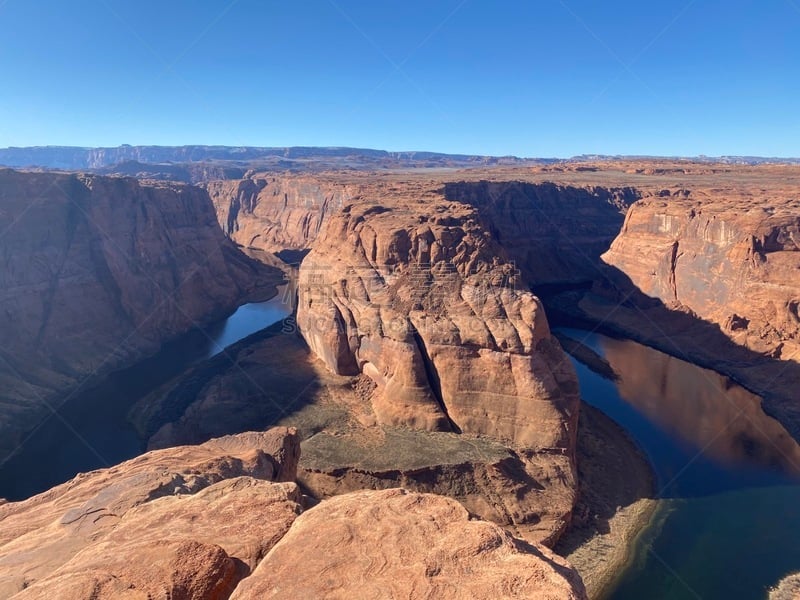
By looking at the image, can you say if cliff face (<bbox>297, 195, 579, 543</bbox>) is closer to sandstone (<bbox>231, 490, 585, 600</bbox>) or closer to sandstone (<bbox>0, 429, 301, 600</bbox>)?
sandstone (<bbox>0, 429, 301, 600</bbox>)

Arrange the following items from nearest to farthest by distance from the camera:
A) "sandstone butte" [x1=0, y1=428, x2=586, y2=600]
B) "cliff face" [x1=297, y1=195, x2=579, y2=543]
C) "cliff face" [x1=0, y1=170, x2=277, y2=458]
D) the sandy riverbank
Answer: "sandstone butte" [x1=0, y1=428, x2=586, y2=600] → the sandy riverbank → "cliff face" [x1=297, y1=195, x2=579, y2=543] → "cliff face" [x1=0, y1=170, x2=277, y2=458]

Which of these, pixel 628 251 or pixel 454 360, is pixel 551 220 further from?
pixel 454 360

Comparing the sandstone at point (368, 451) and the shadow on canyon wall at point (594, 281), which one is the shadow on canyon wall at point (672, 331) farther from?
the sandstone at point (368, 451)

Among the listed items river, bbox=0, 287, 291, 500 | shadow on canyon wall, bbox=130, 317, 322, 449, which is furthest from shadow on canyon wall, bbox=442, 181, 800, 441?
river, bbox=0, 287, 291, 500

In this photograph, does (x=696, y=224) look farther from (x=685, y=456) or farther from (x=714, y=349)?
(x=685, y=456)

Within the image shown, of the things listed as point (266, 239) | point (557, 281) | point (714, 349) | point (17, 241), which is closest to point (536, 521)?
point (714, 349)

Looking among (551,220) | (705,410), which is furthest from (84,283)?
(551,220)
